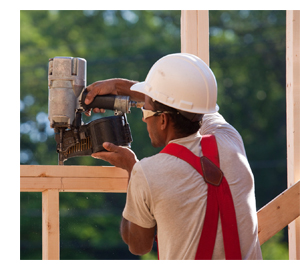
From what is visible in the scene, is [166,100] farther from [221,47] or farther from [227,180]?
[221,47]

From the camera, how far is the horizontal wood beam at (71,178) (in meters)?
2.30

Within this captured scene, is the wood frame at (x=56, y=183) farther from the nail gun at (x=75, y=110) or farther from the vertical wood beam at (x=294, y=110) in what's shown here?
the vertical wood beam at (x=294, y=110)

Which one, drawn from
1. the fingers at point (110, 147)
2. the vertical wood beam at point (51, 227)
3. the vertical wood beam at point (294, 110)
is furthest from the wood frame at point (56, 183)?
the vertical wood beam at point (294, 110)

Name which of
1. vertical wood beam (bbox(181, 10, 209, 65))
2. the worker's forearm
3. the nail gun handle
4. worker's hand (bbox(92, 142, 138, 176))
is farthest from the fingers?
vertical wood beam (bbox(181, 10, 209, 65))

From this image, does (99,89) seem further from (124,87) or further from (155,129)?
(155,129)

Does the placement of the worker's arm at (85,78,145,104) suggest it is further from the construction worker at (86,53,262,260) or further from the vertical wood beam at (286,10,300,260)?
the vertical wood beam at (286,10,300,260)

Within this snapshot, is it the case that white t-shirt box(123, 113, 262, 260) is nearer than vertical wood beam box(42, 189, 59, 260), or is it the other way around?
white t-shirt box(123, 113, 262, 260)

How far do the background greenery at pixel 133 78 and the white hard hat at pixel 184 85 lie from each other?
11.2 m

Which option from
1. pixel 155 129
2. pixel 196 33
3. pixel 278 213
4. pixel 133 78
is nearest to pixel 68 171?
pixel 155 129

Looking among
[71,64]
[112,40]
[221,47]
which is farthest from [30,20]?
[71,64]

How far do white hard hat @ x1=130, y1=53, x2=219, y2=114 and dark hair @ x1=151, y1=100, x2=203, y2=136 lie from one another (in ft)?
0.09

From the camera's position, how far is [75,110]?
8.14 feet

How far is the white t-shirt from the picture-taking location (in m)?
1.84

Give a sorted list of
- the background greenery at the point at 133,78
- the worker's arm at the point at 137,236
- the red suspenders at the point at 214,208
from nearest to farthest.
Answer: the red suspenders at the point at 214,208 → the worker's arm at the point at 137,236 → the background greenery at the point at 133,78
